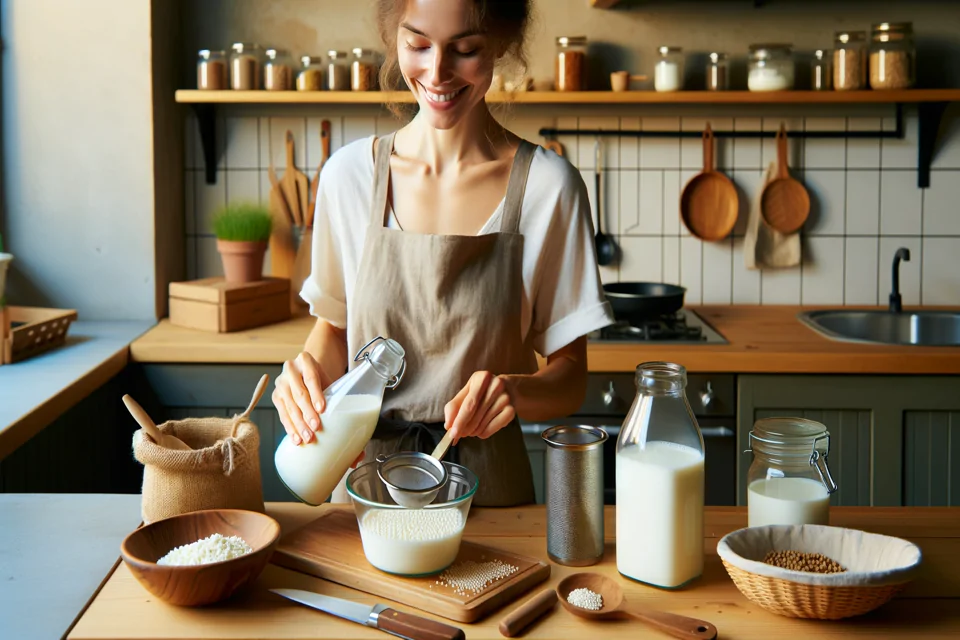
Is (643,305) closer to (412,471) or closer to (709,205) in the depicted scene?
(709,205)

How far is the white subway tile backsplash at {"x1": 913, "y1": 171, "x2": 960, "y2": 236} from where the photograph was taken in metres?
3.08

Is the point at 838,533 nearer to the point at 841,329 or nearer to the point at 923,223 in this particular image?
the point at 841,329

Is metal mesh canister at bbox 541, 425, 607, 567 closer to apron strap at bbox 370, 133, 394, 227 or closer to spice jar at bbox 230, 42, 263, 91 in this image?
apron strap at bbox 370, 133, 394, 227

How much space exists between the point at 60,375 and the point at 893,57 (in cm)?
233

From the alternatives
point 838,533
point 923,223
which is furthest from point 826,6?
point 838,533

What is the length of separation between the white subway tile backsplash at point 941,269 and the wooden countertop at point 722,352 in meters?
0.59

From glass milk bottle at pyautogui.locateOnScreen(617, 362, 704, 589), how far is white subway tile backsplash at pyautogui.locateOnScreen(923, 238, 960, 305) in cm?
228

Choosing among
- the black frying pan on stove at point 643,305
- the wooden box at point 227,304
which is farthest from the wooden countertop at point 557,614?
the wooden box at point 227,304

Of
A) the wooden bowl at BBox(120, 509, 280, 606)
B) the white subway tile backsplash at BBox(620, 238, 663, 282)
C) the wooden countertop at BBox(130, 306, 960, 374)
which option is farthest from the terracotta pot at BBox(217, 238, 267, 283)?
the wooden bowl at BBox(120, 509, 280, 606)

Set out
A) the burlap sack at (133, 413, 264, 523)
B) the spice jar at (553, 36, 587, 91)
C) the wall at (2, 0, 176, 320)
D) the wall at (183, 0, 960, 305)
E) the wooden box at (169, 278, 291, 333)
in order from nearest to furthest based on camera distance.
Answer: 1. the burlap sack at (133, 413, 264, 523)
2. the wooden box at (169, 278, 291, 333)
3. the wall at (2, 0, 176, 320)
4. the spice jar at (553, 36, 587, 91)
5. the wall at (183, 0, 960, 305)

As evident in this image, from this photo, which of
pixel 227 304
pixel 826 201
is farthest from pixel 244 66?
pixel 826 201

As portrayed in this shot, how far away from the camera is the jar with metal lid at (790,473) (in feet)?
3.76

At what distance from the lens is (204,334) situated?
8.94 feet

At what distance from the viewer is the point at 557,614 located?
107 cm
